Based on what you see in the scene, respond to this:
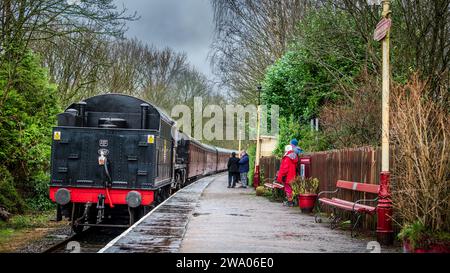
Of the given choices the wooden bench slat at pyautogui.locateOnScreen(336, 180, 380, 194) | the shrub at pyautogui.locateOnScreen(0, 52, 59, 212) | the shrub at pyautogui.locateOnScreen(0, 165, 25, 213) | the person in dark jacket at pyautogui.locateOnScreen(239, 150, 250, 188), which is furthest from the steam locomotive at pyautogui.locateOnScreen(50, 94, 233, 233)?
the person in dark jacket at pyautogui.locateOnScreen(239, 150, 250, 188)

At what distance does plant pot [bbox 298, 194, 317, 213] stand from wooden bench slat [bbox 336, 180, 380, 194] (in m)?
1.98

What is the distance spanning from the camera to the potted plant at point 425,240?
24.9 feet

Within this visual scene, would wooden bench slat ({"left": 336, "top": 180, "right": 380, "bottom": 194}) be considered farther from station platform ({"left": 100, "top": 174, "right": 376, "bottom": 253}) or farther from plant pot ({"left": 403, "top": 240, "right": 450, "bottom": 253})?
plant pot ({"left": 403, "top": 240, "right": 450, "bottom": 253})

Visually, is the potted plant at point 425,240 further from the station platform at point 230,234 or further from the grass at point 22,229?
the grass at point 22,229

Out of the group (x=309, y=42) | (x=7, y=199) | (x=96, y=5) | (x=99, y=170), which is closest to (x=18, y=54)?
(x=96, y=5)

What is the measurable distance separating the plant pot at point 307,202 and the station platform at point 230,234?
0.75ft

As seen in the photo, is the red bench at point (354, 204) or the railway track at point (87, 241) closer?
the red bench at point (354, 204)

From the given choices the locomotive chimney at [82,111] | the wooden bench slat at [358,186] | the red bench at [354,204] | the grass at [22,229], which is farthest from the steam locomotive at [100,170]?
the wooden bench slat at [358,186]

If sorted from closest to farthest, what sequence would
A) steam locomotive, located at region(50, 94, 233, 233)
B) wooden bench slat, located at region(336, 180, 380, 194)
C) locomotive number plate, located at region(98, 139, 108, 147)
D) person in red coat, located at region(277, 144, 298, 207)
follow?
1. wooden bench slat, located at region(336, 180, 380, 194)
2. steam locomotive, located at region(50, 94, 233, 233)
3. locomotive number plate, located at region(98, 139, 108, 147)
4. person in red coat, located at region(277, 144, 298, 207)

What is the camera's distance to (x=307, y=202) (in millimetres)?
15430

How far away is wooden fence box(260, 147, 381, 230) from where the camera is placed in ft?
37.0

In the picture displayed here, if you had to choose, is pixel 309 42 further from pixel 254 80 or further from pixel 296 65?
pixel 254 80

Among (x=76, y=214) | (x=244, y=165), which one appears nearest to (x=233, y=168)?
(x=244, y=165)
